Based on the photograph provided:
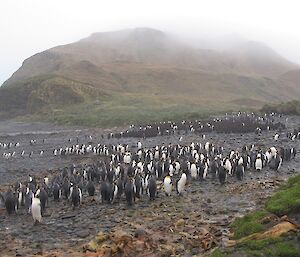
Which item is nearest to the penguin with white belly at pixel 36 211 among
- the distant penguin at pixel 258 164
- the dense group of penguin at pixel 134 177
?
the dense group of penguin at pixel 134 177

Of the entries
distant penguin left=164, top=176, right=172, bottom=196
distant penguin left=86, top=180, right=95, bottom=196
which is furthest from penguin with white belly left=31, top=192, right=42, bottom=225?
distant penguin left=164, top=176, right=172, bottom=196

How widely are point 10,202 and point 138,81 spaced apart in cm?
11203

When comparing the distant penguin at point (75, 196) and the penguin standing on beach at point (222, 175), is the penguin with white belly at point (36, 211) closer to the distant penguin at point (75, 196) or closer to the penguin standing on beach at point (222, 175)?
the distant penguin at point (75, 196)

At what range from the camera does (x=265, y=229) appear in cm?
1236

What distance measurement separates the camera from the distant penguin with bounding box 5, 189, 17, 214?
60.2 feet

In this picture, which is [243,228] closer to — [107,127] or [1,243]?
[1,243]

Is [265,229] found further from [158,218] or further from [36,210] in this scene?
[36,210]

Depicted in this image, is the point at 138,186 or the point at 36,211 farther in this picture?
the point at 138,186

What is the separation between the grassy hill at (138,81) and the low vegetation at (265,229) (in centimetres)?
5213

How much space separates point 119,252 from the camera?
1251cm

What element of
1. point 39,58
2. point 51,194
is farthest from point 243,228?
point 39,58

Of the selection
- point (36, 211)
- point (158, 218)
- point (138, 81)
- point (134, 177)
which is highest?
point (138, 81)

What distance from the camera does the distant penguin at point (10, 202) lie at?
60.2 feet

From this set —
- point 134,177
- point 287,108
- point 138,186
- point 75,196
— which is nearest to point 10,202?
point 75,196
